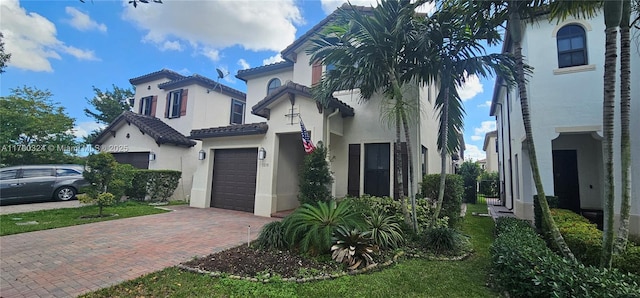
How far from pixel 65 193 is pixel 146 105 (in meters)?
8.85

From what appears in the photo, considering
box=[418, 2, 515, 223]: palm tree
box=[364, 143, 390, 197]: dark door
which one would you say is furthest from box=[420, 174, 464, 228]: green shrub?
box=[364, 143, 390, 197]: dark door

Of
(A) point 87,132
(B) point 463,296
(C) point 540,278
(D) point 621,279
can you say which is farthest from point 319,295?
(A) point 87,132

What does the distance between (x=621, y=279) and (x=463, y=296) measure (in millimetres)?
1860

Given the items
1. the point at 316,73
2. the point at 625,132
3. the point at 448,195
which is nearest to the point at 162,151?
the point at 316,73

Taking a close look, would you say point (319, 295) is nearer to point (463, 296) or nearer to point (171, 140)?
point (463, 296)

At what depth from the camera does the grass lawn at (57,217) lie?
26.8ft

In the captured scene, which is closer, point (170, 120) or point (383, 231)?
point (383, 231)

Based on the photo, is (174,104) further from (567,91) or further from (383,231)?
(567,91)

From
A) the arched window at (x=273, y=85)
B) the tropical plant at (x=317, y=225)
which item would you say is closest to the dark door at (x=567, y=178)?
the tropical plant at (x=317, y=225)

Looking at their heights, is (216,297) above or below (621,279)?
below

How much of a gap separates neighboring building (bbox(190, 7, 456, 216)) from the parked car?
688cm

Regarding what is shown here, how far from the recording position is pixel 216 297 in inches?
160

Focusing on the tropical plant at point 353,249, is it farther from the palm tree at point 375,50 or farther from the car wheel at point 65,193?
the car wheel at point 65,193

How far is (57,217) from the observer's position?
9.80 m
